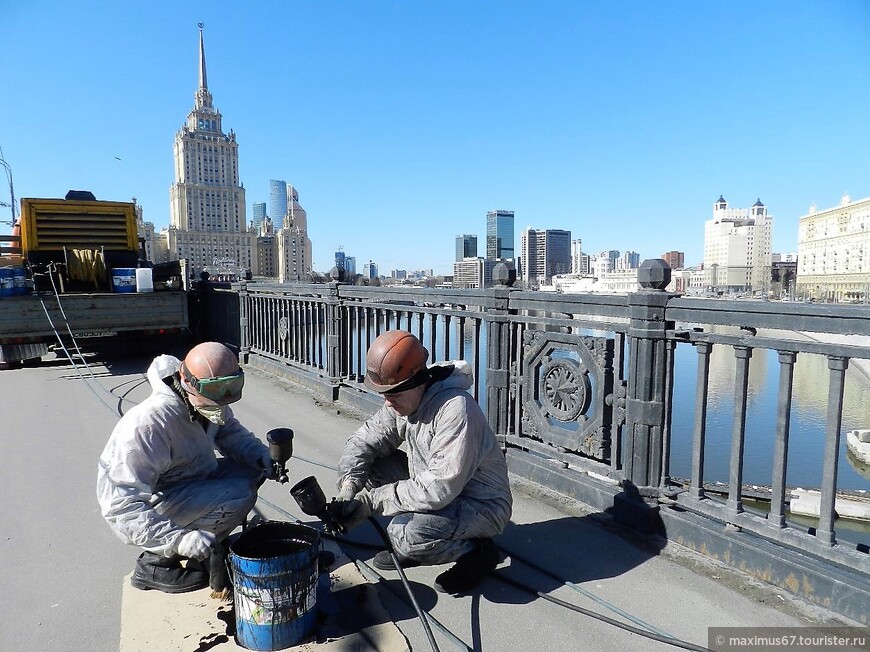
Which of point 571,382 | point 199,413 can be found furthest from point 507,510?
point 199,413

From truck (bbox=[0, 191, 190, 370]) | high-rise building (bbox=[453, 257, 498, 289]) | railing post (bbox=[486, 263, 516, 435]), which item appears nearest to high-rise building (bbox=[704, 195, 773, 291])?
high-rise building (bbox=[453, 257, 498, 289])

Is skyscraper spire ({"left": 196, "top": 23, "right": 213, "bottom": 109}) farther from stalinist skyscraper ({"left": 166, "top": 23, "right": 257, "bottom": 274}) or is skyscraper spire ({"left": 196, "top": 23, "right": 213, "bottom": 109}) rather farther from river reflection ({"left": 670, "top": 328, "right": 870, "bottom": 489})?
river reflection ({"left": 670, "top": 328, "right": 870, "bottom": 489})

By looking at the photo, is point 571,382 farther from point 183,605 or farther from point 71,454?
point 71,454

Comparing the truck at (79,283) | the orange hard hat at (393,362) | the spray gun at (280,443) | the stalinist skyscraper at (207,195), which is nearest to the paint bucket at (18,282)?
the truck at (79,283)

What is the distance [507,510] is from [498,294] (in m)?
1.94

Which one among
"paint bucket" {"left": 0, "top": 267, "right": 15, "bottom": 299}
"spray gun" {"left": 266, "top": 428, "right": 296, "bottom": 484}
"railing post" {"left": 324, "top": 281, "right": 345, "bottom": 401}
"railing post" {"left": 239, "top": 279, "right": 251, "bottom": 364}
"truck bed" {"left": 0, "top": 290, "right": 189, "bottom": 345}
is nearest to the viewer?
"spray gun" {"left": 266, "top": 428, "right": 296, "bottom": 484}

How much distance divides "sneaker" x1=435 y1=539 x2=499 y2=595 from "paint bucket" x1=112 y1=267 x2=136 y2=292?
32.5 feet

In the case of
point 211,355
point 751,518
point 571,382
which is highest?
point 211,355

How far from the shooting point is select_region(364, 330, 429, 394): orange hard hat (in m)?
2.73

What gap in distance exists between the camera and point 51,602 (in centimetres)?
276

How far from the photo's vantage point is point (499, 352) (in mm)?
4477

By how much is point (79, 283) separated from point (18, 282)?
139cm

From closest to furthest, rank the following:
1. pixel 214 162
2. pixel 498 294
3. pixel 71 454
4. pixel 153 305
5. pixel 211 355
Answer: pixel 211 355
pixel 498 294
pixel 71 454
pixel 153 305
pixel 214 162

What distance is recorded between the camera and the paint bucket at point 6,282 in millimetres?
9289
